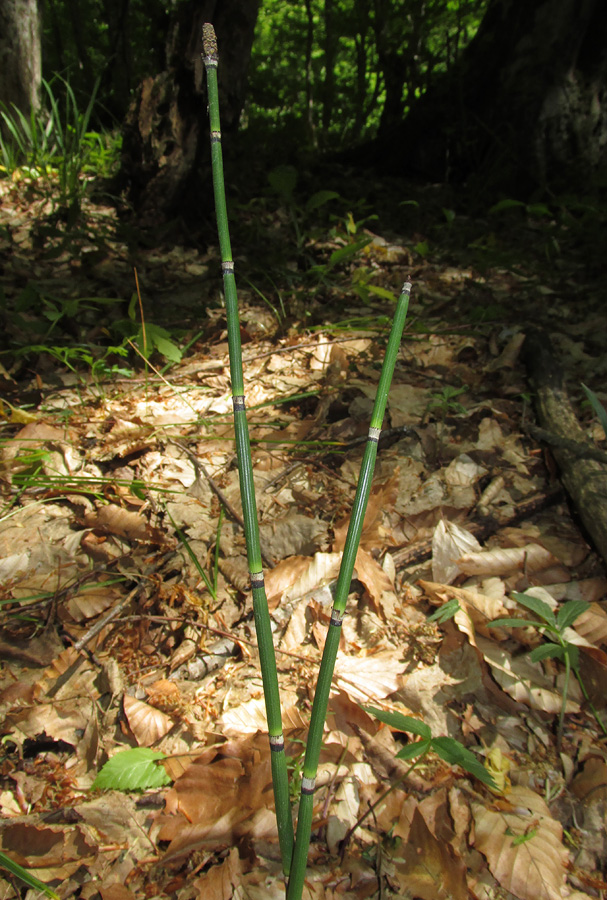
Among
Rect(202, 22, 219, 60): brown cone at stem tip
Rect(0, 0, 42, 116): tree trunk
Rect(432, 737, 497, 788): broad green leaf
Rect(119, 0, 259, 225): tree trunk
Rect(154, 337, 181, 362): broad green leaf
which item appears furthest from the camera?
Rect(0, 0, 42, 116): tree trunk

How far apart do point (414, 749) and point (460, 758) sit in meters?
0.09

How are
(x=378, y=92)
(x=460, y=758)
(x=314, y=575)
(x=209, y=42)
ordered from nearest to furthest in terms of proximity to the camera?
(x=209, y=42)
(x=460, y=758)
(x=314, y=575)
(x=378, y=92)

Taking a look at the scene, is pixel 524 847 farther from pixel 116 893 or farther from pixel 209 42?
pixel 209 42

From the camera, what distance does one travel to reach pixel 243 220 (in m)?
3.90

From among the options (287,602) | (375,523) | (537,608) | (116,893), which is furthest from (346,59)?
(116,893)

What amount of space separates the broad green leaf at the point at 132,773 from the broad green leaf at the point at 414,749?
547 millimetres

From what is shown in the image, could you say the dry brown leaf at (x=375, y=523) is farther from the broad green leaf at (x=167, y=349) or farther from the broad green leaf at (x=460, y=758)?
the broad green leaf at (x=167, y=349)

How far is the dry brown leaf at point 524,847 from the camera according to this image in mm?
988

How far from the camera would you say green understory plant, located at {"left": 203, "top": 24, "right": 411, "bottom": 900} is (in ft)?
2.53

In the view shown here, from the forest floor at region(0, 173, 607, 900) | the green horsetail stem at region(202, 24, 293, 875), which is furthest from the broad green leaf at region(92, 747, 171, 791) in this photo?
the green horsetail stem at region(202, 24, 293, 875)

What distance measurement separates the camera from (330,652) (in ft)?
2.56

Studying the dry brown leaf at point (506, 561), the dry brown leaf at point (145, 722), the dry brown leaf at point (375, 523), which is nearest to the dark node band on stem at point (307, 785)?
the dry brown leaf at point (145, 722)

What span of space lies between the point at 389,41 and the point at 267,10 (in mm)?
2705

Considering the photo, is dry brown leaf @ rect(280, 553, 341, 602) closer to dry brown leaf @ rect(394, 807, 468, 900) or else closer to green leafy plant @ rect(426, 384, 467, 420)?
dry brown leaf @ rect(394, 807, 468, 900)
